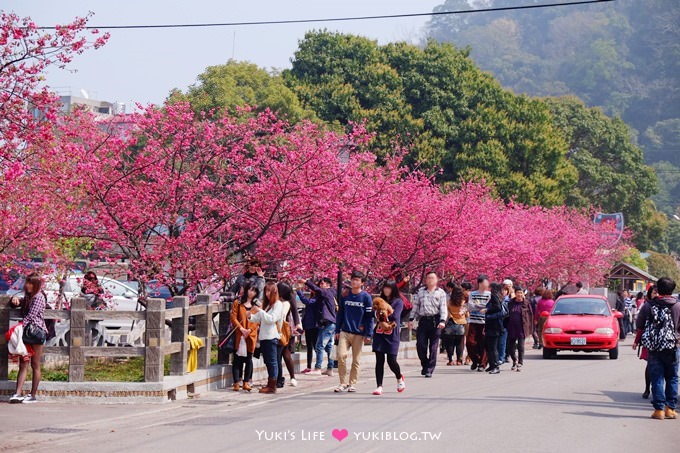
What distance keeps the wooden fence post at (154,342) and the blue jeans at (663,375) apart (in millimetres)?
6631

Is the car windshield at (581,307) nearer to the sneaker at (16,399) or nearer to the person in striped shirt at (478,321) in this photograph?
the person in striped shirt at (478,321)

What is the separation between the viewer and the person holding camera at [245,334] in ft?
56.0

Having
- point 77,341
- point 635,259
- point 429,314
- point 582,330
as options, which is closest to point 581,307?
point 582,330

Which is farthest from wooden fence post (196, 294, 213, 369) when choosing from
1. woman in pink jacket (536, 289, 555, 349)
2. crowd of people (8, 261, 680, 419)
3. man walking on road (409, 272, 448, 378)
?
woman in pink jacket (536, 289, 555, 349)

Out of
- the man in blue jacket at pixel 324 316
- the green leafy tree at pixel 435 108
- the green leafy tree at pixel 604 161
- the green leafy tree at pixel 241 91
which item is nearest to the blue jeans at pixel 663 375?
the man in blue jacket at pixel 324 316

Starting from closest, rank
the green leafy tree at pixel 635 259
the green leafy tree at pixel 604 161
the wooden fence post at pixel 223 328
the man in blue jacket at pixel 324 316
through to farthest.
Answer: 1. the wooden fence post at pixel 223 328
2. the man in blue jacket at pixel 324 316
3. the green leafy tree at pixel 604 161
4. the green leafy tree at pixel 635 259

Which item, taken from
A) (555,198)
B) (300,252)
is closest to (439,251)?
(300,252)

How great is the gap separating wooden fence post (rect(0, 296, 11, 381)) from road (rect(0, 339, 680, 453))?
3.31ft

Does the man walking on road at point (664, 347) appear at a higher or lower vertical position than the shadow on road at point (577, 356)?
higher

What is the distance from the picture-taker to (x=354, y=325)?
16.9 metres

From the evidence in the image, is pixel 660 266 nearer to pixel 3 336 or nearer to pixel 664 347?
pixel 664 347

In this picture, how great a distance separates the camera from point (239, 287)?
706 inches

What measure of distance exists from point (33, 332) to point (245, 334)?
3421 mm

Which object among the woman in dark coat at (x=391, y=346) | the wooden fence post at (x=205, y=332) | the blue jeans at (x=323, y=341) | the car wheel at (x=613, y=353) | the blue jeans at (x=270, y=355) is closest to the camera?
the woman in dark coat at (x=391, y=346)
